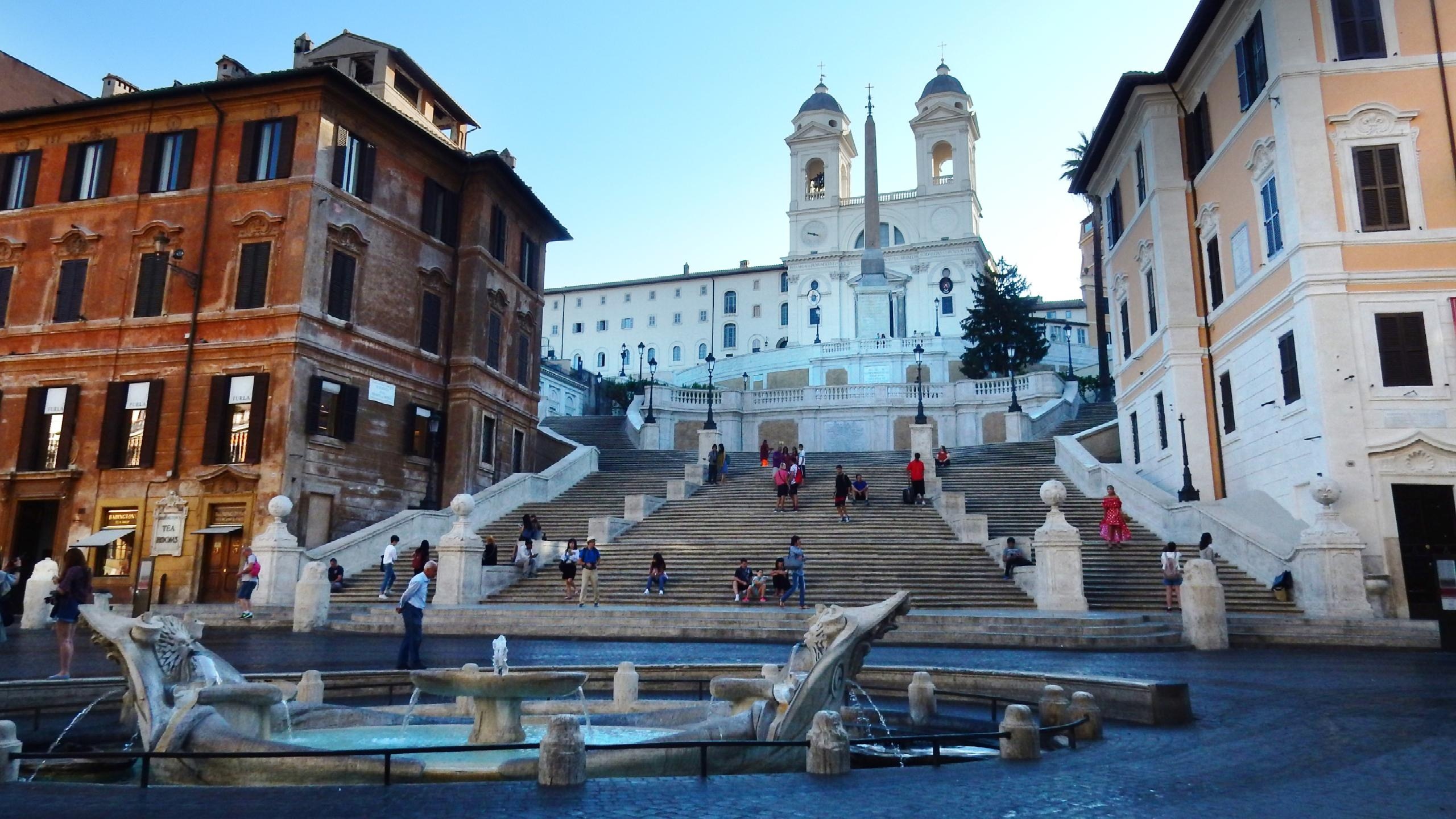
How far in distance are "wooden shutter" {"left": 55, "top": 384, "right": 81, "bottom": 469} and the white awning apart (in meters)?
2.56

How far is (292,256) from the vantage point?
2798 centimetres

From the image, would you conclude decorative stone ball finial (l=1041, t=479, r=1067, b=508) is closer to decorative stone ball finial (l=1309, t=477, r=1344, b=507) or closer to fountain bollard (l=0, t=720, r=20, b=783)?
decorative stone ball finial (l=1309, t=477, r=1344, b=507)

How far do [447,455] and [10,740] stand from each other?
2630 cm

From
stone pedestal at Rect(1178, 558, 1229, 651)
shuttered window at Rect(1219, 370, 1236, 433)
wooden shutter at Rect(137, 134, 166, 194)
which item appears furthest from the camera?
wooden shutter at Rect(137, 134, 166, 194)

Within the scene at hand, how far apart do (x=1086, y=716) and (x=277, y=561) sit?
19.9 meters

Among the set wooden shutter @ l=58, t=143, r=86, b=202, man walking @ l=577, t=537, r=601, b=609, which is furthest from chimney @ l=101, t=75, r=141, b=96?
man walking @ l=577, t=537, r=601, b=609

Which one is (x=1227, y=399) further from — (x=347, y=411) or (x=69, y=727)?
(x=69, y=727)

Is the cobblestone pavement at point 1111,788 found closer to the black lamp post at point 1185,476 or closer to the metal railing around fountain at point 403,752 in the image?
the metal railing around fountain at point 403,752

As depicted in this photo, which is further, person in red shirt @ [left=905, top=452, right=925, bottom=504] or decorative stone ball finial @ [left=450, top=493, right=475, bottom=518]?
person in red shirt @ [left=905, top=452, right=925, bottom=504]

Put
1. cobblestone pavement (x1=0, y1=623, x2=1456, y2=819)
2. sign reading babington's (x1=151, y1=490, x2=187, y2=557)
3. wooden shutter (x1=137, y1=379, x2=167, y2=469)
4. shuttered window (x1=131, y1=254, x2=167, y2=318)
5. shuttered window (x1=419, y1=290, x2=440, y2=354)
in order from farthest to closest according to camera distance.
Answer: shuttered window (x1=419, y1=290, x2=440, y2=354) → shuttered window (x1=131, y1=254, x2=167, y2=318) → wooden shutter (x1=137, y1=379, x2=167, y2=469) → sign reading babington's (x1=151, y1=490, x2=187, y2=557) → cobblestone pavement (x1=0, y1=623, x2=1456, y2=819)

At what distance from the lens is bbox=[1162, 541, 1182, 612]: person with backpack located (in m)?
18.4

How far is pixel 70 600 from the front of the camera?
12.5 metres

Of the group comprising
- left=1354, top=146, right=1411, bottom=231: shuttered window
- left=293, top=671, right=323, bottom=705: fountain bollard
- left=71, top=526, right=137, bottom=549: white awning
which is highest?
left=1354, top=146, right=1411, bottom=231: shuttered window

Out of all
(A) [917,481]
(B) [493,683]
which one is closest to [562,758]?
(B) [493,683]
